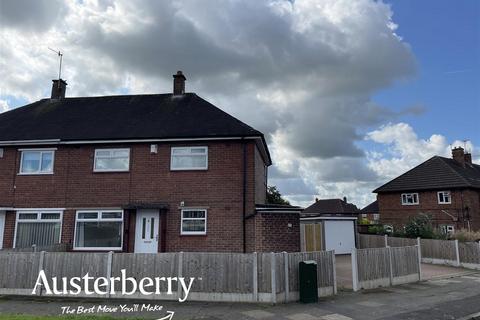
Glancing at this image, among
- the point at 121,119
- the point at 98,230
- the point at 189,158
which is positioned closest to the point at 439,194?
the point at 189,158

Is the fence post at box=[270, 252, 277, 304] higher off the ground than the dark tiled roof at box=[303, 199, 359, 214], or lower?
lower

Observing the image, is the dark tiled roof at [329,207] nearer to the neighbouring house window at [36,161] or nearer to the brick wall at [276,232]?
the brick wall at [276,232]

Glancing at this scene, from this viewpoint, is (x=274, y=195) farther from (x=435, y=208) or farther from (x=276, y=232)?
(x=276, y=232)

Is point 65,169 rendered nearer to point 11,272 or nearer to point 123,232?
point 123,232

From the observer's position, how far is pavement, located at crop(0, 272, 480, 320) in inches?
364

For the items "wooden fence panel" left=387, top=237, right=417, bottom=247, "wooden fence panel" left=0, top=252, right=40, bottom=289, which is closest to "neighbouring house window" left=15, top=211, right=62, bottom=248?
"wooden fence panel" left=0, top=252, right=40, bottom=289

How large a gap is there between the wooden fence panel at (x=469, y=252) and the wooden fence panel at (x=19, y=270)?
771 inches

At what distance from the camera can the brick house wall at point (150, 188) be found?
1586 centimetres

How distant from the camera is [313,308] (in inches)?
396

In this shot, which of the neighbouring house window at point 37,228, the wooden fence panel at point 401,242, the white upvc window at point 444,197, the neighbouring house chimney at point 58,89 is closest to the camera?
the neighbouring house window at point 37,228

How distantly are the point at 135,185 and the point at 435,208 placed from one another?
27.6 meters

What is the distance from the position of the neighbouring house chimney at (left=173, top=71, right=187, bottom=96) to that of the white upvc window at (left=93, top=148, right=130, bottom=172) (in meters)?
5.17

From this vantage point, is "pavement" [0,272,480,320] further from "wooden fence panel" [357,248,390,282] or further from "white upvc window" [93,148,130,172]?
"white upvc window" [93,148,130,172]

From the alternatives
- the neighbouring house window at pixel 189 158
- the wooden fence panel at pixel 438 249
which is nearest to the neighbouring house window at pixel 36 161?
the neighbouring house window at pixel 189 158
